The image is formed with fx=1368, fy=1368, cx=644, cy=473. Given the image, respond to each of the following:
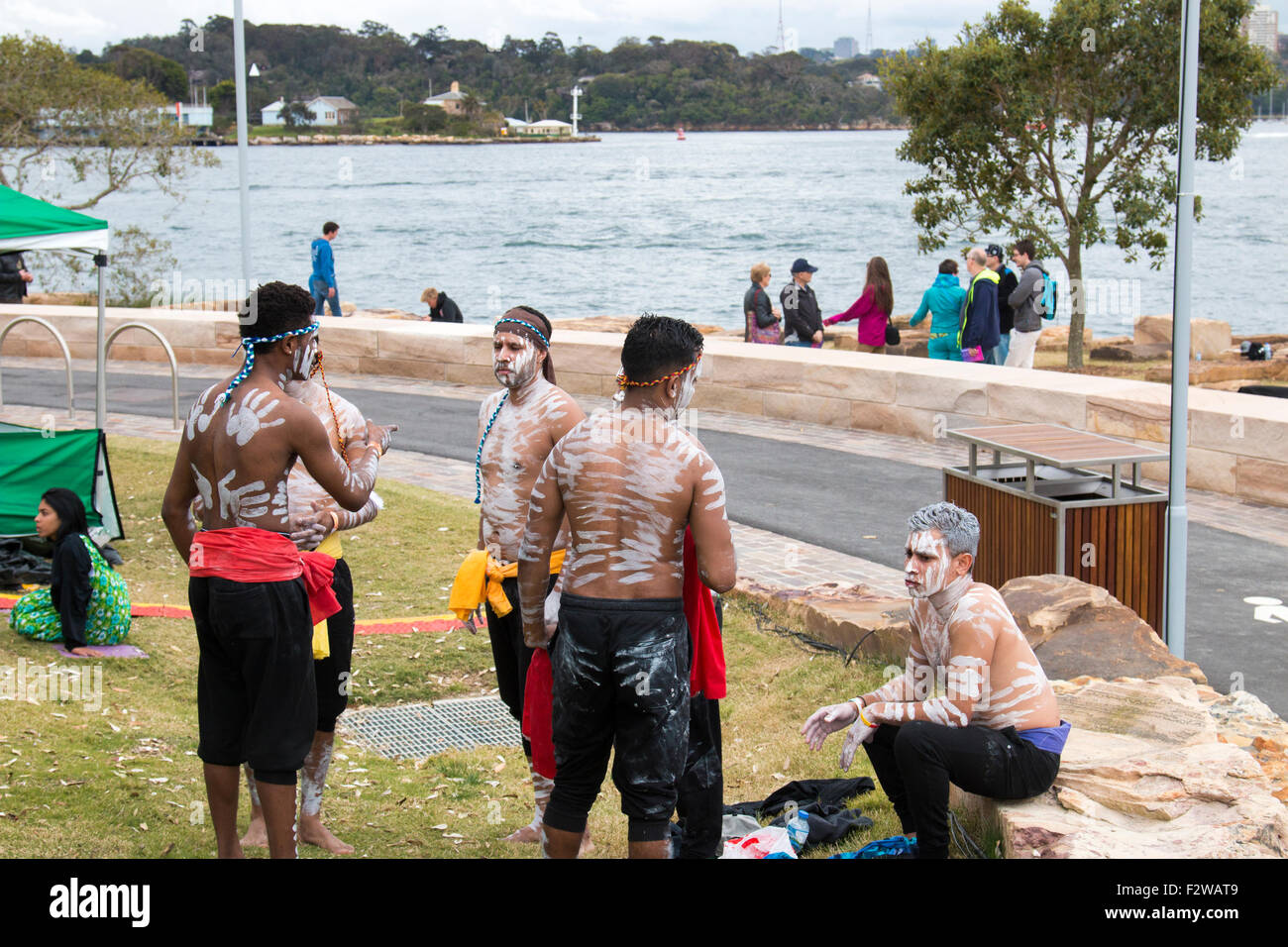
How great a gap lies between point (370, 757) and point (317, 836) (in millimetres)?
1283

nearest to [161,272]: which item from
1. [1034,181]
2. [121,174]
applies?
[121,174]

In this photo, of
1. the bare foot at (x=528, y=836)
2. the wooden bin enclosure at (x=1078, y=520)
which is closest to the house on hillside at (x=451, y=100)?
the wooden bin enclosure at (x=1078, y=520)

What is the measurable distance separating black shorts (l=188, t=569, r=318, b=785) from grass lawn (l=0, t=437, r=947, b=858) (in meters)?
0.77

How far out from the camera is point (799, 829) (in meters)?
5.14

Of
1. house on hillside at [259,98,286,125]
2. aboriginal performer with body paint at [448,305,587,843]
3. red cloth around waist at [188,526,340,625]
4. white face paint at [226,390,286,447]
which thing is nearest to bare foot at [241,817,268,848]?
aboriginal performer with body paint at [448,305,587,843]

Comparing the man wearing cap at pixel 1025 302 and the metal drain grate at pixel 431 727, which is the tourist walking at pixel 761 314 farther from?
the metal drain grate at pixel 431 727

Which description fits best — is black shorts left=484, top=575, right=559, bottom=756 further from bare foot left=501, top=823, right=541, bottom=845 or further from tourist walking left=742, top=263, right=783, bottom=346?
tourist walking left=742, top=263, right=783, bottom=346

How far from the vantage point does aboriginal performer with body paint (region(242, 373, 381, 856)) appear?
4.89m

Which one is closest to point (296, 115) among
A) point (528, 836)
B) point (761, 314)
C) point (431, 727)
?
point (761, 314)

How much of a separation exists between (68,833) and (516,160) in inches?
6961

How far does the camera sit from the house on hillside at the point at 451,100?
155m

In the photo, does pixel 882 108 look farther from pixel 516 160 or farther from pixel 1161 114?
pixel 1161 114

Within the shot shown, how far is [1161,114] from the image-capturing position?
18.8 meters
